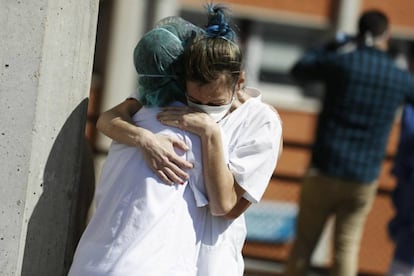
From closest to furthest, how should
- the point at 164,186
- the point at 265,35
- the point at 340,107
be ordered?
the point at 164,186, the point at 340,107, the point at 265,35

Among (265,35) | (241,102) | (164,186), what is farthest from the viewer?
(265,35)

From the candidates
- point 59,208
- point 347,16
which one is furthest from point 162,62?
point 347,16

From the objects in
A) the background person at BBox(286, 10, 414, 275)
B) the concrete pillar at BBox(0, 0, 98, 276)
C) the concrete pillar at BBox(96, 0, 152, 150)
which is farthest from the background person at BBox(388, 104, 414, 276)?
the concrete pillar at BBox(96, 0, 152, 150)

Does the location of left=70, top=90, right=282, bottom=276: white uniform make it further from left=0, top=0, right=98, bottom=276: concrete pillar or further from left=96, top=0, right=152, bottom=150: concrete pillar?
left=96, top=0, right=152, bottom=150: concrete pillar

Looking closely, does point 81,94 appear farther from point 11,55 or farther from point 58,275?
point 58,275

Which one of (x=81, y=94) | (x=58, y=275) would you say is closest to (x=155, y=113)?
(x=81, y=94)

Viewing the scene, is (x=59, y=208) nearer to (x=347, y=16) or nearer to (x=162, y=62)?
(x=162, y=62)

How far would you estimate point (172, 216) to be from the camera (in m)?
2.93

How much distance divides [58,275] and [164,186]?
1.99ft

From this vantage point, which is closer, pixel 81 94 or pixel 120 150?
pixel 120 150

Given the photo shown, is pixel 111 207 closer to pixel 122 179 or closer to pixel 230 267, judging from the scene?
pixel 122 179

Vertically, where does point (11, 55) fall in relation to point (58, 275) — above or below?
above

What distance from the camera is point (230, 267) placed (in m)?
3.05

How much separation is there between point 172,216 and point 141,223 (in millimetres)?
95
